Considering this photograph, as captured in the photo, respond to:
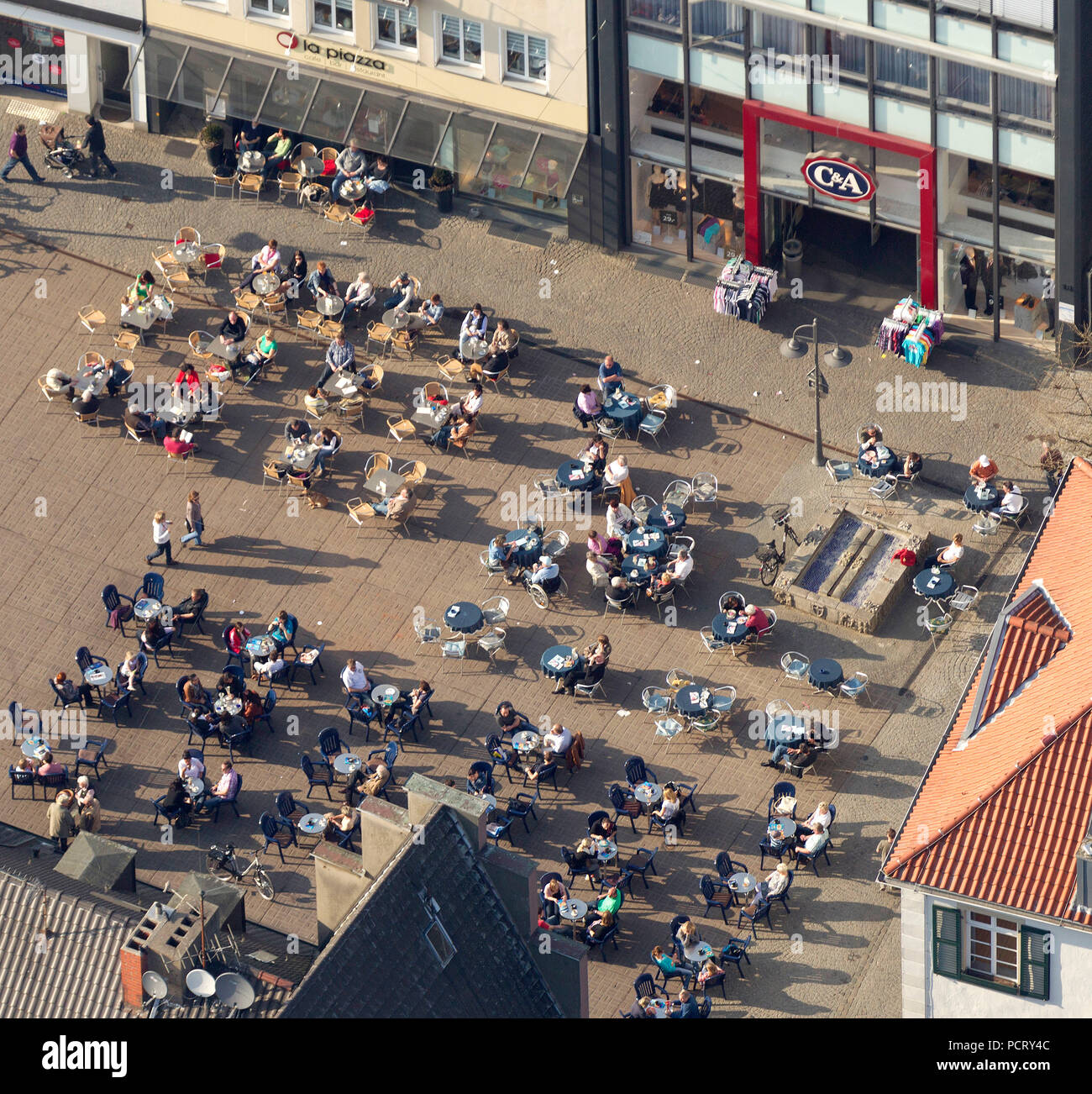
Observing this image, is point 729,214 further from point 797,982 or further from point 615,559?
point 797,982

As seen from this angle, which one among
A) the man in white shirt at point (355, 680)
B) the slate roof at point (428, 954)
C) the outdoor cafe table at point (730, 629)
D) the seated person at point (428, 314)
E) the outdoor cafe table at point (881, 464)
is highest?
the seated person at point (428, 314)

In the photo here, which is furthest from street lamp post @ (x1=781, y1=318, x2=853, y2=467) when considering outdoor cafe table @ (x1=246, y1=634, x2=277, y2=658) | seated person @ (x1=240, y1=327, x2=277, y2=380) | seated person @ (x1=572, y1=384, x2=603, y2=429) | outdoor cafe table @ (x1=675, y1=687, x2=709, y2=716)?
outdoor cafe table @ (x1=246, y1=634, x2=277, y2=658)

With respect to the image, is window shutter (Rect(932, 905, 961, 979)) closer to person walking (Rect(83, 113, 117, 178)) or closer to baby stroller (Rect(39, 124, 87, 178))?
person walking (Rect(83, 113, 117, 178))

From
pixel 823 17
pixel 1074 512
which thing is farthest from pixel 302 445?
pixel 1074 512

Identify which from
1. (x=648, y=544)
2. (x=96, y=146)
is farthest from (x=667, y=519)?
(x=96, y=146)

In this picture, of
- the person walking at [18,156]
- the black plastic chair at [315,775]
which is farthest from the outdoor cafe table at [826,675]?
the person walking at [18,156]

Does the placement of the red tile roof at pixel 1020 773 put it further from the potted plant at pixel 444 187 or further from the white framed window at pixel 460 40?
the potted plant at pixel 444 187
